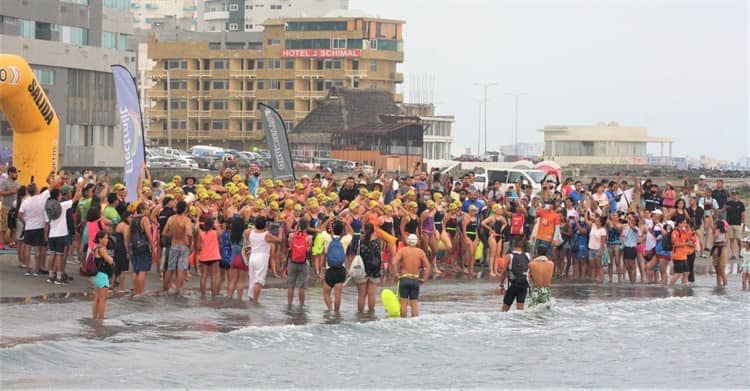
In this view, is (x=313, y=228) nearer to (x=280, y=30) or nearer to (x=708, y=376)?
(x=708, y=376)

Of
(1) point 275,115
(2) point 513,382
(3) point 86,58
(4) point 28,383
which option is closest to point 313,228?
(2) point 513,382

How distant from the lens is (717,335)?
844 inches

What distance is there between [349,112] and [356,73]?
16531mm

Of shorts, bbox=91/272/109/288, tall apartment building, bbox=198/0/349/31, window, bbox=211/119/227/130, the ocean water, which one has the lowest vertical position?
the ocean water

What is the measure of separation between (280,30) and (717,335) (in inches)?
3840

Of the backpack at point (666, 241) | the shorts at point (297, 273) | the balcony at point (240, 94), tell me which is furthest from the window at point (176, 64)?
the shorts at point (297, 273)

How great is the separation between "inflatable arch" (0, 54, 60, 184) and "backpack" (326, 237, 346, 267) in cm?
859

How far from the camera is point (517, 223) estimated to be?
83.5 ft

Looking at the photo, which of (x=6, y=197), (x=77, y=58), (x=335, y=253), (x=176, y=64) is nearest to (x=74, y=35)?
(x=77, y=58)

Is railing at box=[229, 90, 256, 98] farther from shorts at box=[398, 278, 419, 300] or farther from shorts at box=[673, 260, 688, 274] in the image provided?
shorts at box=[398, 278, 419, 300]

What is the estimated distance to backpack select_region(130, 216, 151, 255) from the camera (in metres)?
18.9

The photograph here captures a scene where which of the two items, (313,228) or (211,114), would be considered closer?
(313,228)

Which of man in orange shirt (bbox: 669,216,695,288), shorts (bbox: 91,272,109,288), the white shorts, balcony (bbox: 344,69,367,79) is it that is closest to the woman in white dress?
the white shorts

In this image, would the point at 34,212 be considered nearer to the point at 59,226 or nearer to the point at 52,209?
the point at 52,209
